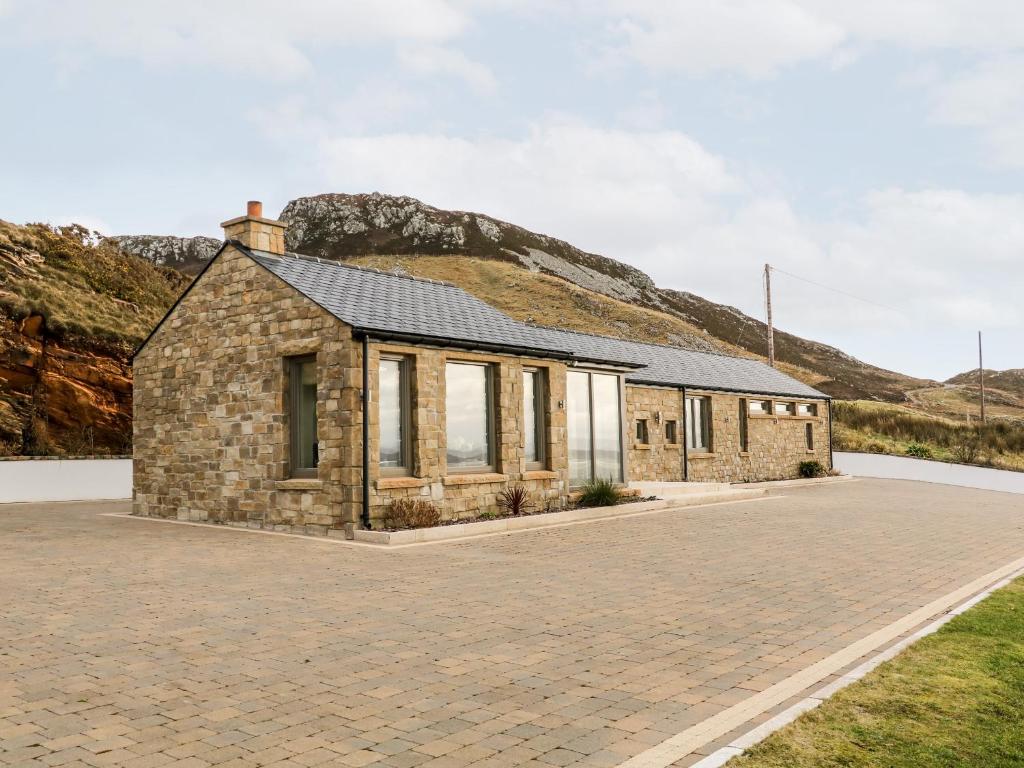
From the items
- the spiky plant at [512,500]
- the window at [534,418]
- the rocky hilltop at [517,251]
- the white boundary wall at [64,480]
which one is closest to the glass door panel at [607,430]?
the window at [534,418]

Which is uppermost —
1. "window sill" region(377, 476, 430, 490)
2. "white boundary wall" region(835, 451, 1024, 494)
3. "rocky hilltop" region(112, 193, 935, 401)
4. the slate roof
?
"rocky hilltop" region(112, 193, 935, 401)

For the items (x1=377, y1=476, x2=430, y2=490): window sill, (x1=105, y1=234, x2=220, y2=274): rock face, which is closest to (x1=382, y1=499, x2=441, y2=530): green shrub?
(x1=377, y1=476, x2=430, y2=490): window sill

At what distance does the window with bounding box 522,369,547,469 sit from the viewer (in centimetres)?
1634

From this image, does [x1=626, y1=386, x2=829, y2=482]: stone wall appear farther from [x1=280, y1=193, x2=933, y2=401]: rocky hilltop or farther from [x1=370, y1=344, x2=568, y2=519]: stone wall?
[x1=280, y1=193, x2=933, y2=401]: rocky hilltop

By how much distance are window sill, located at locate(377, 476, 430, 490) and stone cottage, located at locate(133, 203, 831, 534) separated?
1.1 inches

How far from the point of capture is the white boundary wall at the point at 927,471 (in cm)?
2919

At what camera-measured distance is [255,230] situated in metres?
15.6

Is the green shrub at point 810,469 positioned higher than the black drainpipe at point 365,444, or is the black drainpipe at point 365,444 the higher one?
the black drainpipe at point 365,444

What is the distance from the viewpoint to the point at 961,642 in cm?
615

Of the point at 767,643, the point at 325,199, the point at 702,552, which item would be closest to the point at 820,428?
the point at 702,552

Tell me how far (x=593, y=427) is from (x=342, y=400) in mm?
7050

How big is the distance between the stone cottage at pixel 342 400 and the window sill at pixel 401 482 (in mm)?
27

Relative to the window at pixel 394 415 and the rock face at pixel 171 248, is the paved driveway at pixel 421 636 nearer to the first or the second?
the window at pixel 394 415

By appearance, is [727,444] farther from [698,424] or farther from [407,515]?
[407,515]
